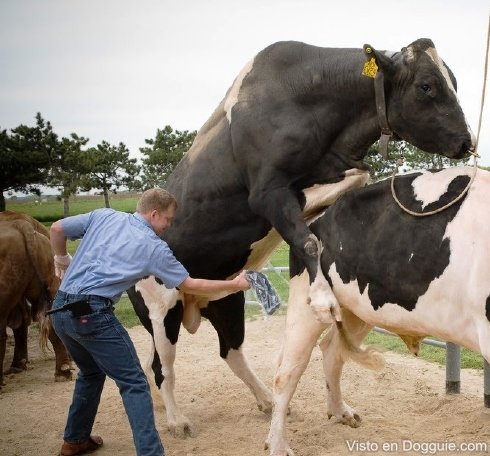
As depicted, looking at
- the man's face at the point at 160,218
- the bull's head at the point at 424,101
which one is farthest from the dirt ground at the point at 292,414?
the bull's head at the point at 424,101

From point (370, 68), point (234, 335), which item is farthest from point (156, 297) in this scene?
point (370, 68)

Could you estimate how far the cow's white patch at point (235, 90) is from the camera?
4359 millimetres

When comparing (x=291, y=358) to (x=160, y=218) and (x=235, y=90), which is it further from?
(x=235, y=90)

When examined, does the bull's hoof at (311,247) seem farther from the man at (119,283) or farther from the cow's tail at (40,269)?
the cow's tail at (40,269)

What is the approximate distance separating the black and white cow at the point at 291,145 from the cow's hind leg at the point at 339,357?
0.68 meters

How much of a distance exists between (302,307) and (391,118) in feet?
4.33

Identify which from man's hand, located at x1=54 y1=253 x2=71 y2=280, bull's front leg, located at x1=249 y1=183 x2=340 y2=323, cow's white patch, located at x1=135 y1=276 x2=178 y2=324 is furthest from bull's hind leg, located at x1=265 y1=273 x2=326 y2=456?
man's hand, located at x1=54 y1=253 x2=71 y2=280

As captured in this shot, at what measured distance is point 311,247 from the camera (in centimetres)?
377

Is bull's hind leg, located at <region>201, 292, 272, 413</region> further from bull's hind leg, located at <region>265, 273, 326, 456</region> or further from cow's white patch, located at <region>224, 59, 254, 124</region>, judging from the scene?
cow's white patch, located at <region>224, 59, 254, 124</region>

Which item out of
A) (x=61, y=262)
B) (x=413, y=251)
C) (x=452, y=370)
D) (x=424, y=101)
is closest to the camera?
(x=413, y=251)

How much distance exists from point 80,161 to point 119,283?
2132cm

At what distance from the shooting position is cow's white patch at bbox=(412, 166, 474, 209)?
3390 mm

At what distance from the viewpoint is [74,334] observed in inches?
148

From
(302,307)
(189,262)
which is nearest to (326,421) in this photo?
(302,307)
